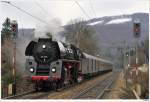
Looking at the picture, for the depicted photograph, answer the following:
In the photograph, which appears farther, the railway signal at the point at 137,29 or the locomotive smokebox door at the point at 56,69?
the locomotive smokebox door at the point at 56,69

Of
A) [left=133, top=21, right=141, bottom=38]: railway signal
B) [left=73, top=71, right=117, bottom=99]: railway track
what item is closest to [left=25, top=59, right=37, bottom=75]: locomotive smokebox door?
[left=73, top=71, right=117, bottom=99]: railway track

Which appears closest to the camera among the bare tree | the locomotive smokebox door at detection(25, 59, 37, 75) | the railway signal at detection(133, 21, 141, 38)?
the railway signal at detection(133, 21, 141, 38)

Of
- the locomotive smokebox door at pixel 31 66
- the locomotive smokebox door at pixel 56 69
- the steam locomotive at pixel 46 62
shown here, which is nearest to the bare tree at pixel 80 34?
the steam locomotive at pixel 46 62

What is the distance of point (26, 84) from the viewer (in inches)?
1099

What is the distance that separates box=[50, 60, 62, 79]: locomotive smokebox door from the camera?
2275 centimetres

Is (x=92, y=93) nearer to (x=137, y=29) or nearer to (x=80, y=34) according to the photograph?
(x=137, y=29)

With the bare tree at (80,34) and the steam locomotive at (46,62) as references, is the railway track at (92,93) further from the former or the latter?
the bare tree at (80,34)

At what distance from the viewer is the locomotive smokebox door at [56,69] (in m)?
22.8

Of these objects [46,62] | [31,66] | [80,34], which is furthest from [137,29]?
[80,34]

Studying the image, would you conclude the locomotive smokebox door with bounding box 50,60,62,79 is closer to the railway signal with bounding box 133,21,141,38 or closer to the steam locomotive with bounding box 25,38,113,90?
the steam locomotive with bounding box 25,38,113,90

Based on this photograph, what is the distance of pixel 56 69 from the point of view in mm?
22750

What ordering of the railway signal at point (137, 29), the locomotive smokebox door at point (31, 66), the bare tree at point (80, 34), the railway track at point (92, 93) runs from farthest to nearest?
the bare tree at point (80, 34), the locomotive smokebox door at point (31, 66), the railway signal at point (137, 29), the railway track at point (92, 93)

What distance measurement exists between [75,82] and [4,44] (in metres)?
6.51

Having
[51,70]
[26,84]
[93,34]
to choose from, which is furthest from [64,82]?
[93,34]
